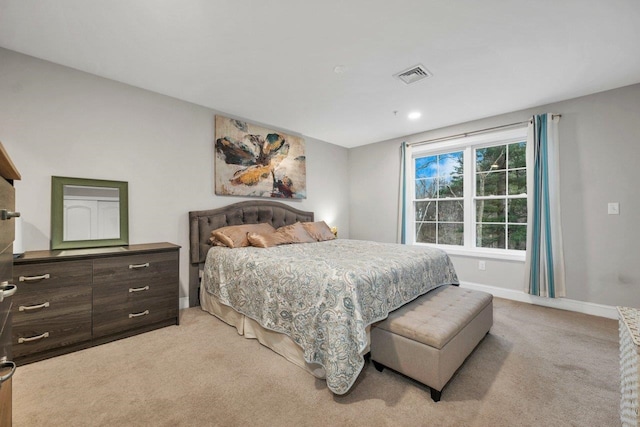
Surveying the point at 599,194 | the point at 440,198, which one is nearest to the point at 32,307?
the point at 440,198

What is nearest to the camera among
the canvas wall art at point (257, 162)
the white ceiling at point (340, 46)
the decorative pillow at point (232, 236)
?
the white ceiling at point (340, 46)

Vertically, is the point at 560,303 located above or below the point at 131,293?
below

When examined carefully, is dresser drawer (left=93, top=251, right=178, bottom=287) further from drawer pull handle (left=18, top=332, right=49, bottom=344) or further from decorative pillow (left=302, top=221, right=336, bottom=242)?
decorative pillow (left=302, top=221, right=336, bottom=242)

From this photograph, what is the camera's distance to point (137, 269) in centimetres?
235

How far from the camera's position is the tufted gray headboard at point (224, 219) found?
3082 mm

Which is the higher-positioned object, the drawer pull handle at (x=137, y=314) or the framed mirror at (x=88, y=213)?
the framed mirror at (x=88, y=213)

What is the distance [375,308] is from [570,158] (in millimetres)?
3102

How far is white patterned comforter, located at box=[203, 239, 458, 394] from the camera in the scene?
1591mm

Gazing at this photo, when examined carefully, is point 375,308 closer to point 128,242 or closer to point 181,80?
point 128,242

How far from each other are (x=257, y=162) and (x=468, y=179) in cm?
310

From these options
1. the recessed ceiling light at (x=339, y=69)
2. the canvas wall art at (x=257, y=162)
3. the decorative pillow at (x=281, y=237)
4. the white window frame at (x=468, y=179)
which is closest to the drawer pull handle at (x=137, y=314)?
the decorative pillow at (x=281, y=237)

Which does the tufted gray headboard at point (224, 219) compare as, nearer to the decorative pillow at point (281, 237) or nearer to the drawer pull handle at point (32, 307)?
the decorative pillow at point (281, 237)

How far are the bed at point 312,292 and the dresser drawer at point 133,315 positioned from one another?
0.45 metres

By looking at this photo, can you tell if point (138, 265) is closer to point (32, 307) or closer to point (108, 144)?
point (32, 307)
